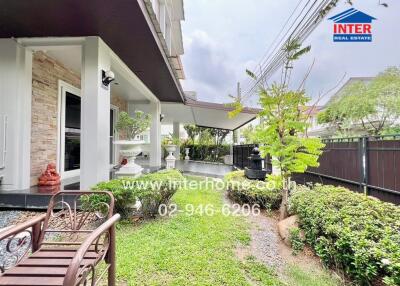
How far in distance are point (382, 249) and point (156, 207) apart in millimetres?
3388

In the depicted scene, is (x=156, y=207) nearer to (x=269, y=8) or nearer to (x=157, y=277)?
(x=157, y=277)

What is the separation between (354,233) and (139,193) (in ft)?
10.0

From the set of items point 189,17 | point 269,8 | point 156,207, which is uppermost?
point 189,17

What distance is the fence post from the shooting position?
184 inches

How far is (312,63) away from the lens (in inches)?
188

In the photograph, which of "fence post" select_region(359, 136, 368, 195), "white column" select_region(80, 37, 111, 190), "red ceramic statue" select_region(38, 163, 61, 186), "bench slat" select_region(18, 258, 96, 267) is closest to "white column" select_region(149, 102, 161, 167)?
"red ceramic statue" select_region(38, 163, 61, 186)

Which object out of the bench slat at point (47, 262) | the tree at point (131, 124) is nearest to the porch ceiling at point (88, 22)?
the tree at point (131, 124)

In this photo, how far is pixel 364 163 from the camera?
4715 mm

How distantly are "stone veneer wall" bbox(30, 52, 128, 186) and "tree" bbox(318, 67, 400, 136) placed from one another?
621 inches

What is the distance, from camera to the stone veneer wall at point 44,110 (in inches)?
214

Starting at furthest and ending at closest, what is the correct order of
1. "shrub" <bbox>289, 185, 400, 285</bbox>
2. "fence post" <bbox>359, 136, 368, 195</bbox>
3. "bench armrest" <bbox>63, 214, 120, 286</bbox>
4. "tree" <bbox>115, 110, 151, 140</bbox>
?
"tree" <bbox>115, 110, 151, 140</bbox> < "fence post" <bbox>359, 136, 368, 195</bbox> < "shrub" <bbox>289, 185, 400, 285</bbox> < "bench armrest" <bbox>63, 214, 120, 286</bbox>

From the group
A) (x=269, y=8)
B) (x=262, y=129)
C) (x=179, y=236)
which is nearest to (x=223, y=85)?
(x=269, y=8)

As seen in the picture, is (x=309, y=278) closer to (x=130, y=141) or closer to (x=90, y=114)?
(x=90, y=114)

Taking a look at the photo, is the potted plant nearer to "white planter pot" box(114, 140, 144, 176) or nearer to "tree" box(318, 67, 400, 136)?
"white planter pot" box(114, 140, 144, 176)
